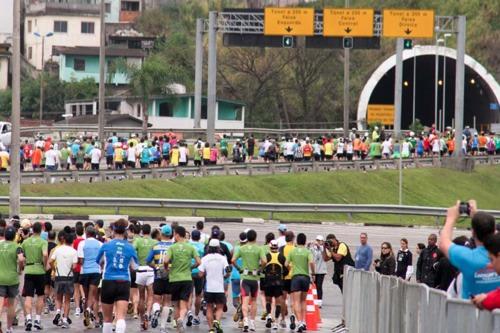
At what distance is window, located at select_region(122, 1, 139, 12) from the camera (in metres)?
130

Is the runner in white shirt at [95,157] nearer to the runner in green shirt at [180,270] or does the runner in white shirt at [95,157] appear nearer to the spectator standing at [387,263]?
the spectator standing at [387,263]

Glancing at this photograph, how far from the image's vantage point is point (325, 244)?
27.0 metres

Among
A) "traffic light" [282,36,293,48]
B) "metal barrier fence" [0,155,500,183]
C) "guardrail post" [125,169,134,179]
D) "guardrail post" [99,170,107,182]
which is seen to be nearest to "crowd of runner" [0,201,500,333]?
"metal barrier fence" [0,155,500,183]

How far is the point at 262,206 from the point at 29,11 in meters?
71.8

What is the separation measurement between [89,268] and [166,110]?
72.5 m

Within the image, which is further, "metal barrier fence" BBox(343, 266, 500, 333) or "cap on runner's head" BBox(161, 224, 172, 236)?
"cap on runner's head" BBox(161, 224, 172, 236)

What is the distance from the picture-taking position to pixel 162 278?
71.7ft

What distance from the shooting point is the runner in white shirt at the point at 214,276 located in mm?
21594

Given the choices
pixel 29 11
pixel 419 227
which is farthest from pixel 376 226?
pixel 29 11

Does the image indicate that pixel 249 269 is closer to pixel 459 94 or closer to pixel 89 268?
pixel 89 268

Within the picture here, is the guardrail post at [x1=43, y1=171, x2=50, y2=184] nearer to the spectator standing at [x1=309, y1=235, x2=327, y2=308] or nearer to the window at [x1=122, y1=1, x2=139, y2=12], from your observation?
the spectator standing at [x1=309, y1=235, x2=327, y2=308]

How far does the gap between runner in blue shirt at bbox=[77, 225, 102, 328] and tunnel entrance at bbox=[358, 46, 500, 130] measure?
6708 centimetres

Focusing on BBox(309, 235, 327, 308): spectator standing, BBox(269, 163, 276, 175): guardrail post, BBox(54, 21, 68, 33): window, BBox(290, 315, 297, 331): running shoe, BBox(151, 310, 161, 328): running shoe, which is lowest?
BBox(290, 315, 297, 331): running shoe

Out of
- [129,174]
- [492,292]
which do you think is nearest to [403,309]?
[492,292]
